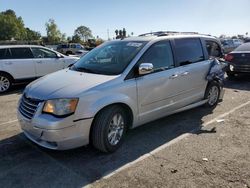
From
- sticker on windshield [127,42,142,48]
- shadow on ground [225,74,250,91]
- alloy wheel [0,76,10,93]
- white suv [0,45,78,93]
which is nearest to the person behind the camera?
sticker on windshield [127,42,142,48]

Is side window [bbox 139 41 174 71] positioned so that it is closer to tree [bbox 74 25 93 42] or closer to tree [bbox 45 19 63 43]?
tree [bbox 45 19 63 43]

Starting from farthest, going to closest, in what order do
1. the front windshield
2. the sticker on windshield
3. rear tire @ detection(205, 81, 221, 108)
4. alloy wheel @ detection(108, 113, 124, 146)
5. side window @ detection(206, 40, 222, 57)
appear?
side window @ detection(206, 40, 222, 57) → rear tire @ detection(205, 81, 221, 108) → the sticker on windshield → the front windshield → alloy wheel @ detection(108, 113, 124, 146)

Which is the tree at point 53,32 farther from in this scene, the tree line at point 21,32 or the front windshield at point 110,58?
the front windshield at point 110,58

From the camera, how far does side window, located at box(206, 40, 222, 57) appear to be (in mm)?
6735

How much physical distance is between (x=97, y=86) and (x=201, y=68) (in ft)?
9.24

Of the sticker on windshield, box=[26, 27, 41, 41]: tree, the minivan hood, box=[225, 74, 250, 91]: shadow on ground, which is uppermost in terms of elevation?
box=[26, 27, 41, 41]: tree

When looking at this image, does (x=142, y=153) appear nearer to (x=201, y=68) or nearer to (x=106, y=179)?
(x=106, y=179)

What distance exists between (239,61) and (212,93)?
4356 mm

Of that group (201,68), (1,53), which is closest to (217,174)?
(201,68)

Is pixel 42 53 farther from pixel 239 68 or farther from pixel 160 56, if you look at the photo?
pixel 239 68

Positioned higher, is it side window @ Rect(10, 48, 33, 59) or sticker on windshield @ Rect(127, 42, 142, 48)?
sticker on windshield @ Rect(127, 42, 142, 48)

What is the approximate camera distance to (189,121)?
5.95 m

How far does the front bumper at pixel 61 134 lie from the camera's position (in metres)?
3.94

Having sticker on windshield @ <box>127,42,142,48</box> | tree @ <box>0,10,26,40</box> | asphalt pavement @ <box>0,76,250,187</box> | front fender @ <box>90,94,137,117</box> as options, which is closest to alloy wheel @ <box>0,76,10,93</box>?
asphalt pavement @ <box>0,76,250,187</box>
